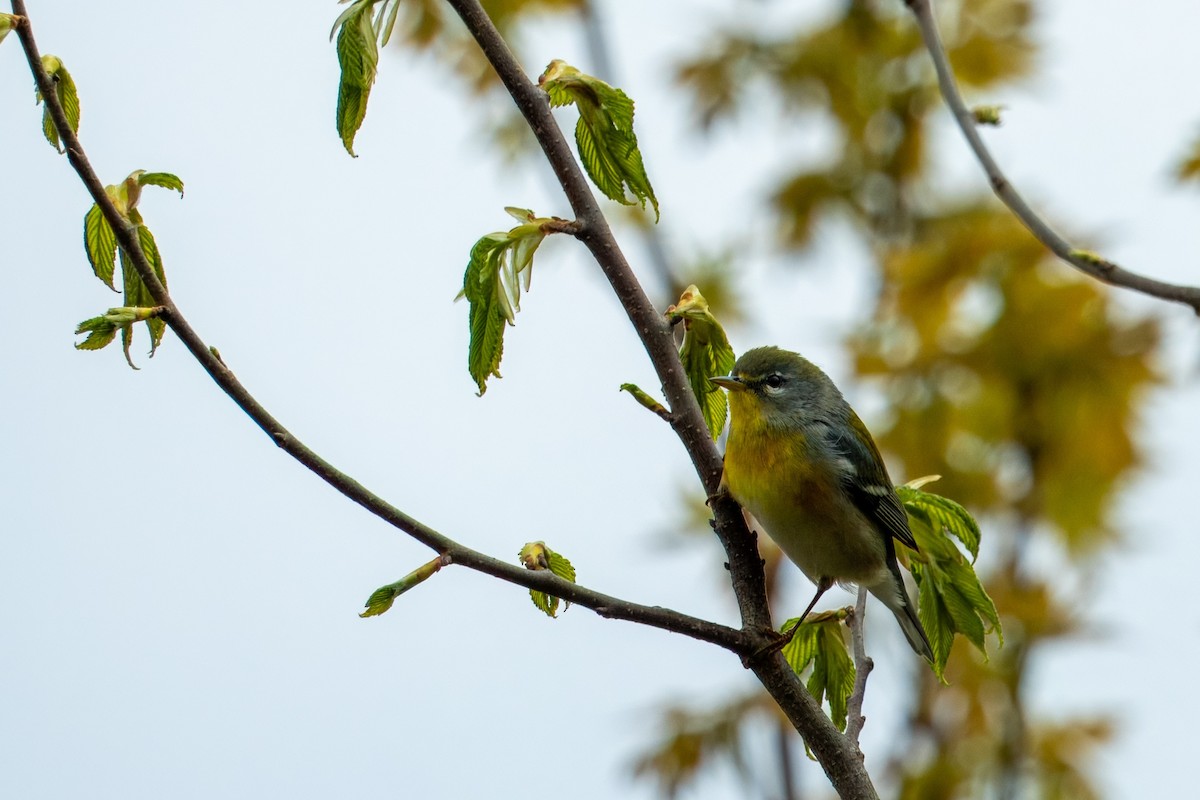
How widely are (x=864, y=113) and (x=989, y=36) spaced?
2.32 ft

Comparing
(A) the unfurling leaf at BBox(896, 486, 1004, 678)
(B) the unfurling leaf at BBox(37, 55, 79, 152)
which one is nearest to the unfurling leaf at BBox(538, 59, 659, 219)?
(B) the unfurling leaf at BBox(37, 55, 79, 152)

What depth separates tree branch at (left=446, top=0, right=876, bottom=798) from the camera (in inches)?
74.1

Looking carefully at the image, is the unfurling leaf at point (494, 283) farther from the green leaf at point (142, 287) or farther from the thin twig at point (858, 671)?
the thin twig at point (858, 671)

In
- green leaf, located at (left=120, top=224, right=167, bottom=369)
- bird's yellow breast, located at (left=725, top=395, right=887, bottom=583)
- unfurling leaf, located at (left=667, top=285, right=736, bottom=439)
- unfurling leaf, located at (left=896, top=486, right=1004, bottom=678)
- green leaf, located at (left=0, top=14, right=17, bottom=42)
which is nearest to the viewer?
green leaf, located at (left=0, top=14, right=17, bottom=42)

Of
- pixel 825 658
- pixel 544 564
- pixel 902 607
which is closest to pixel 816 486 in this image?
pixel 902 607

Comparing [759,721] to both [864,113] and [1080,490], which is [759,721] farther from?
[864,113]

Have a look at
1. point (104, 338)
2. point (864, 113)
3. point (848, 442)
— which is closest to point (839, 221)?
point (864, 113)

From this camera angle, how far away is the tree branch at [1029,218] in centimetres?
194

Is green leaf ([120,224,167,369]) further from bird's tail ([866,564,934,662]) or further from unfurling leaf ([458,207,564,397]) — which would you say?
bird's tail ([866,564,934,662])

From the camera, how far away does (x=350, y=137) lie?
183cm

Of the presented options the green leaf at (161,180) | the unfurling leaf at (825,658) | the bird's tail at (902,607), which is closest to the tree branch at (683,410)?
the unfurling leaf at (825,658)

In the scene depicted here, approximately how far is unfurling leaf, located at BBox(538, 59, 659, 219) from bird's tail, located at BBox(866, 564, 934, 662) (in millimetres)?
1952

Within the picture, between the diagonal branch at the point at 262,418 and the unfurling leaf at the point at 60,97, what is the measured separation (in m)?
0.04

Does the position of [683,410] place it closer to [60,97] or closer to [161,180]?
[161,180]
